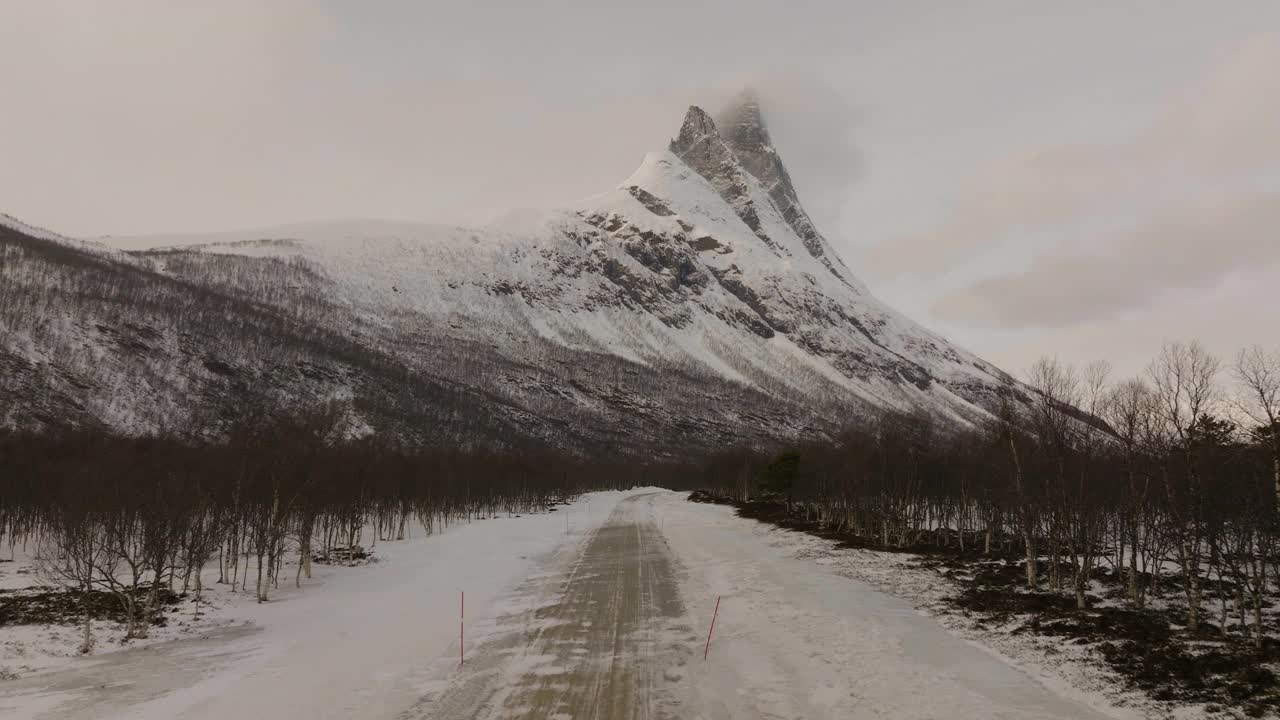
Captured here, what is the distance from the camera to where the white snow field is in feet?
43.4

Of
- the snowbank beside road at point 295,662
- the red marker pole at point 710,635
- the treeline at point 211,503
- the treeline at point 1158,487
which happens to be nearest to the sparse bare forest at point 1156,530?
the treeline at point 1158,487

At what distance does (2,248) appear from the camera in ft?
617

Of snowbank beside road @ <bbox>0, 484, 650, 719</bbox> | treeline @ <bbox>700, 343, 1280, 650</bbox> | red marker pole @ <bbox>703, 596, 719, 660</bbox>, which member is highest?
treeline @ <bbox>700, 343, 1280, 650</bbox>

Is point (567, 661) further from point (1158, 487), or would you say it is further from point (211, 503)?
point (211, 503)

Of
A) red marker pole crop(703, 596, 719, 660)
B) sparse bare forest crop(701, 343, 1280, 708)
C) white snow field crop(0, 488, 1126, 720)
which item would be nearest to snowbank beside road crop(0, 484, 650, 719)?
white snow field crop(0, 488, 1126, 720)

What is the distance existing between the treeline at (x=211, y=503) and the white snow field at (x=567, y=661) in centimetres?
359

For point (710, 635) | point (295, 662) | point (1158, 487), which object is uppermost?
point (1158, 487)

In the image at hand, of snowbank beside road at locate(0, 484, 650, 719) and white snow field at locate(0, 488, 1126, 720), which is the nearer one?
white snow field at locate(0, 488, 1126, 720)

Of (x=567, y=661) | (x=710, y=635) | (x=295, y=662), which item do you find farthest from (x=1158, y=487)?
(x=295, y=662)

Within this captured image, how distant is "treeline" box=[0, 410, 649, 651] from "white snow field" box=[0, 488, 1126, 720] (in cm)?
359

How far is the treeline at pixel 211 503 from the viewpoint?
75.4ft

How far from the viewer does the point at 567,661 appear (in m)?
15.9

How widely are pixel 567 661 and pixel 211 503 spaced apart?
97.8 ft

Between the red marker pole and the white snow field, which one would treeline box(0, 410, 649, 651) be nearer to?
the white snow field
